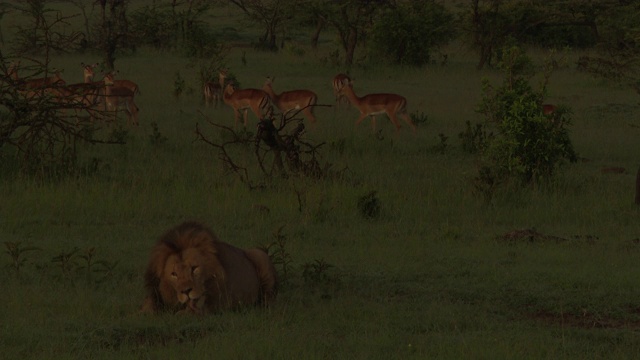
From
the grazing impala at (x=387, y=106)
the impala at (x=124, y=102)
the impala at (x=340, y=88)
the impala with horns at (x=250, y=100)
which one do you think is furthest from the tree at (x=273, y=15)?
the impala at (x=124, y=102)

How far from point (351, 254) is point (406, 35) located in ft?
55.8

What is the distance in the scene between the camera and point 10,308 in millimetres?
5605

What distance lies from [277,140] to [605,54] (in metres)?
12.5

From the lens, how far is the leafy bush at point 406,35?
2409cm

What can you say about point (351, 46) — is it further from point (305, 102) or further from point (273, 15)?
point (305, 102)

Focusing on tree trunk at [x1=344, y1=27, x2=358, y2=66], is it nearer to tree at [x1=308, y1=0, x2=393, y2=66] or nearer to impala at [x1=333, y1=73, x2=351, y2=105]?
tree at [x1=308, y1=0, x2=393, y2=66]

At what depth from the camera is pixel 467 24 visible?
25.9 m

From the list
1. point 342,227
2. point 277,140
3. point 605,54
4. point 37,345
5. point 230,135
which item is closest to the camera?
point 37,345

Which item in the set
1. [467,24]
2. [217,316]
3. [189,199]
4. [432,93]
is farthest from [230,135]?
[467,24]

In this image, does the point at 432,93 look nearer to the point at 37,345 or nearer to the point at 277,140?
the point at 277,140

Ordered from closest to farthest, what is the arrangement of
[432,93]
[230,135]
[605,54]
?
[230,135]
[432,93]
[605,54]

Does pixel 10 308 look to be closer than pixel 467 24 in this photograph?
Yes

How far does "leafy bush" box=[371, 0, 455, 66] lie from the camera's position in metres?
24.1

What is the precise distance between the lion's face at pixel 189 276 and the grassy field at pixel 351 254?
0.10 metres
